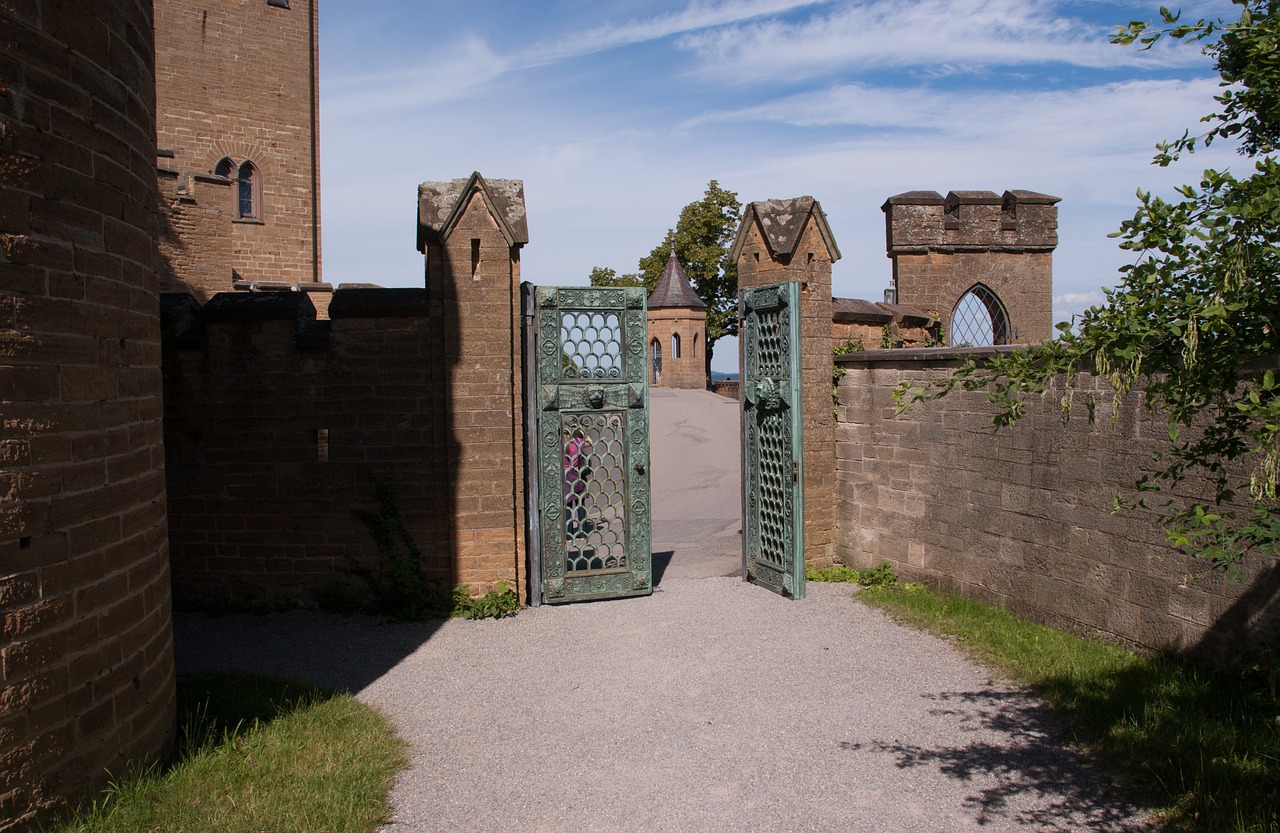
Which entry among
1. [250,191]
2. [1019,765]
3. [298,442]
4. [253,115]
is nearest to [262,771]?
[1019,765]

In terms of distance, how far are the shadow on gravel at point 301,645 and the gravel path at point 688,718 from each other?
1.1 inches

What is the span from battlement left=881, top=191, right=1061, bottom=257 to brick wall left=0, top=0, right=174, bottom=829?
37.2 feet

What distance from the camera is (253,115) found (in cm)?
2409

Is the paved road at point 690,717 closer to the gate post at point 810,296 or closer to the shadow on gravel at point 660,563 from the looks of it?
the shadow on gravel at point 660,563

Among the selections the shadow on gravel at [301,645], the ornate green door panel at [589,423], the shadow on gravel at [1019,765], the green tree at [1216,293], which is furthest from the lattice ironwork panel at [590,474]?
the green tree at [1216,293]

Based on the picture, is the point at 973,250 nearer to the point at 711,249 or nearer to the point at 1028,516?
the point at 1028,516

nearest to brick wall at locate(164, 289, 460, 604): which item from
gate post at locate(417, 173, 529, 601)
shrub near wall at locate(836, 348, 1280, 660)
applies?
gate post at locate(417, 173, 529, 601)

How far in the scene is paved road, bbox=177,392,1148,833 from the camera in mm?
4430

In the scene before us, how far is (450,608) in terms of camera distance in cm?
809

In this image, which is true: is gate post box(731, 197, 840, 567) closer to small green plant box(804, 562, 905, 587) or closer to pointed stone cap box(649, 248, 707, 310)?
small green plant box(804, 562, 905, 587)

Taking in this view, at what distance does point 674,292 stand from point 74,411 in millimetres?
37381

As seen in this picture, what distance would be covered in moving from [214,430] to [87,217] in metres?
4.28

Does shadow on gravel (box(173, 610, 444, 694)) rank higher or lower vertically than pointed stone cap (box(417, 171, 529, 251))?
lower

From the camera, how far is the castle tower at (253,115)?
2336 centimetres
